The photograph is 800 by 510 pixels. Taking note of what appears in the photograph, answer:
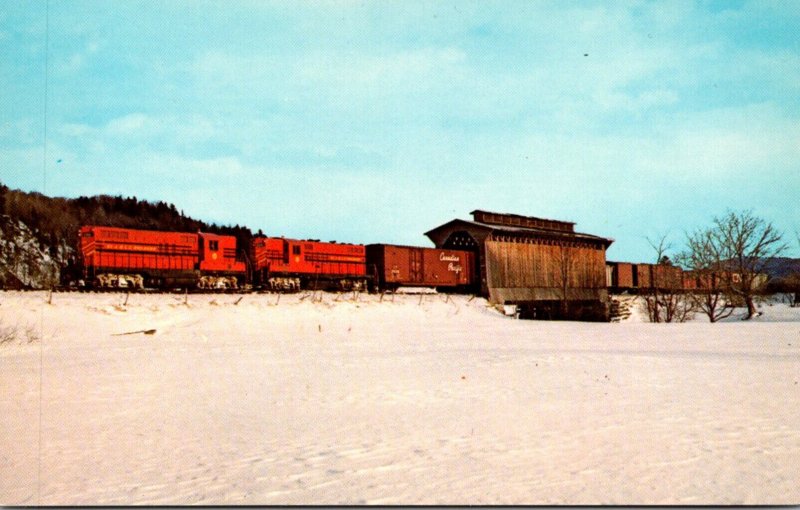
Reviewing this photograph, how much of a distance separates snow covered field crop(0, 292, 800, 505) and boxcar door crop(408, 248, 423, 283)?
22.0 meters

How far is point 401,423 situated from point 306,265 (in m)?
27.4

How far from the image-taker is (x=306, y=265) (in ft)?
114

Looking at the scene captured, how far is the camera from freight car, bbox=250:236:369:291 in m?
33.3

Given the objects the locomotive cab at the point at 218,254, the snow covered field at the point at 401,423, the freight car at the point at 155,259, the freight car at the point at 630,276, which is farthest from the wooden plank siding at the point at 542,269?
the snow covered field at the point at 401,423

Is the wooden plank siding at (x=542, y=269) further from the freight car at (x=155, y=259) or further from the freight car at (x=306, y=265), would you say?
the freight car at (x=155, y=259)

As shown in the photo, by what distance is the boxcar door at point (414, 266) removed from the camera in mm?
→ 39469

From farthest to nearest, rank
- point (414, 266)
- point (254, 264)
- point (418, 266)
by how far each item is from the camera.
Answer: point (418, 266)
point (414, 266)
point (254, 264)

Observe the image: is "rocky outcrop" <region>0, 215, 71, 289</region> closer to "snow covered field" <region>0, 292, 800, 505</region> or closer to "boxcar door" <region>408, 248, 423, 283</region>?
"snow covered field" <region>0, 292, 800, 505</region>

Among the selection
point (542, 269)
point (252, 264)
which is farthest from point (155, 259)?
point (542, 269)

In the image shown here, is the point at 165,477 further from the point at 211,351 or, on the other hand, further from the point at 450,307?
the point at 450,307

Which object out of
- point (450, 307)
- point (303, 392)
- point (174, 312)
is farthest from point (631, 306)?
point (303, 392)

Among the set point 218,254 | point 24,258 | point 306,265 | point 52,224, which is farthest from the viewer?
point 52,224

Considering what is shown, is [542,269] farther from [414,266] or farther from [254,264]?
[254,264]

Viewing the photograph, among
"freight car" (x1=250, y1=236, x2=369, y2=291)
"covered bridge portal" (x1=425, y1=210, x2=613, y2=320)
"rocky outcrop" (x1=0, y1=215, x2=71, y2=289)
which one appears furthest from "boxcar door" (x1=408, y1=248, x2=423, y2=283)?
"rocky outcrop" (x1=0, y1=215, x2=71, y2=289)
